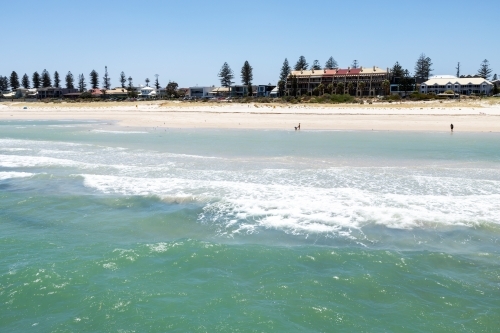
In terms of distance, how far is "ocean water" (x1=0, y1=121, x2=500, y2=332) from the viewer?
25.2ft

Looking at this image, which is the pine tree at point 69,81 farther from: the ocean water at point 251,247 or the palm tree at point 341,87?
the ocean water at point 251,247

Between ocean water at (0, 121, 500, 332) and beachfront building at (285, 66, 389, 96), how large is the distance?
8361cm

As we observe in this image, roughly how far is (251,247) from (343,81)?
100783mm

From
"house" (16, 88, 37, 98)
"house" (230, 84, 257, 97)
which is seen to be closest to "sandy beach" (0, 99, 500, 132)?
"house" (230, 84, 257, 97)

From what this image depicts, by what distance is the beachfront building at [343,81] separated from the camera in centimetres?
10182

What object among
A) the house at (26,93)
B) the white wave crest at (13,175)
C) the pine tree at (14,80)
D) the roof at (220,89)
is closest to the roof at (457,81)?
the roof at (220,89)

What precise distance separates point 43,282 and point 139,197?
20.9ft

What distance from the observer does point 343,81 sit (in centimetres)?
10638

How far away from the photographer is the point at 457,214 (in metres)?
12.7

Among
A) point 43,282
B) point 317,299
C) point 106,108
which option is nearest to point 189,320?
point 317,299

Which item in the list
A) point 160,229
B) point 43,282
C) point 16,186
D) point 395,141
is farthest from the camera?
point 395,141

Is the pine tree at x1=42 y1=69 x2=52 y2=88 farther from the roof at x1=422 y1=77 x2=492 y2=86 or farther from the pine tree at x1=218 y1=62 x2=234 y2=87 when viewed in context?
the roof at x1=422 y1=77 x2=492 y2=86

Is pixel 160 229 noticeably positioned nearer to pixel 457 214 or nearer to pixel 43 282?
pixel 43 282

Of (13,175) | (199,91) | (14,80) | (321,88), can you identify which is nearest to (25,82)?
(14,80)
